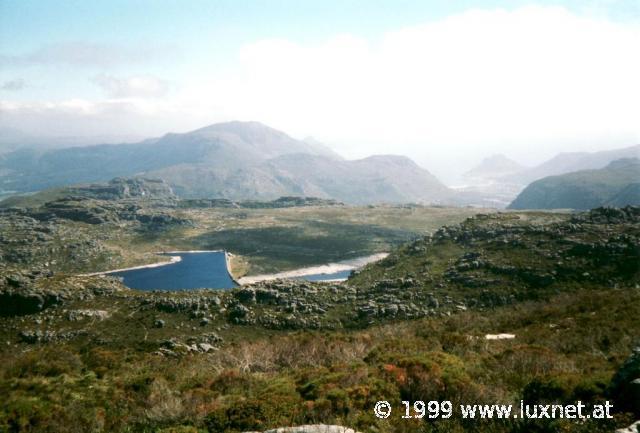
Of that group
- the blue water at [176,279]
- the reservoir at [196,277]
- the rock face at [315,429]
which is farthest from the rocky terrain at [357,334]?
the reservoir at [196,277]

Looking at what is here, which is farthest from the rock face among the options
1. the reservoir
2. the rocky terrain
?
the reservoir

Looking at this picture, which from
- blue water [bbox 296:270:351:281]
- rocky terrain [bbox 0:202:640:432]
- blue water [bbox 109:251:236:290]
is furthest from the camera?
blue water [bbox 296:270:351:281]

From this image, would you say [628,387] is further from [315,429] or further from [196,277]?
[196,277]

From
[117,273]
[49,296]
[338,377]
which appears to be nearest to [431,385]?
[338,377]

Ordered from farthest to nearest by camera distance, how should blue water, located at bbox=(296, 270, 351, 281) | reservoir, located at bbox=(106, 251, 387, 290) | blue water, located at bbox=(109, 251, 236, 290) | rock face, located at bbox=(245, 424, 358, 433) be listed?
blue water, located at bbox=(296, 270, 351, 281) → reservoir, located at bbox=(106, 251, 387, 290) → blue water, located at bbox=(109, 251, 236, 290) → rock face, located at bbox=(245, 424, 358, 433)

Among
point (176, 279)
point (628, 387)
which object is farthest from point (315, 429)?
point (176, 279)

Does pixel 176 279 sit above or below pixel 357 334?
below

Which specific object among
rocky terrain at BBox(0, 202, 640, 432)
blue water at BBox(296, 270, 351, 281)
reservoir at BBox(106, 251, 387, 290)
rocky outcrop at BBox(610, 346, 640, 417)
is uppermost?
rocky outcrop at BBox(610, 346, 640, 417)

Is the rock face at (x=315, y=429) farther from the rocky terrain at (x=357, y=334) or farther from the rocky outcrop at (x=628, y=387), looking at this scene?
the rocky outcrop at (x=628, y=387)

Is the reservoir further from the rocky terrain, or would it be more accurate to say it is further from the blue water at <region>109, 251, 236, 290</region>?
the rocky terrain

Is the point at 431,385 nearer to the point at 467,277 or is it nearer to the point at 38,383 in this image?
the point at 38,383

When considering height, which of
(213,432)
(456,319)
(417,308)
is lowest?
(417,308)
